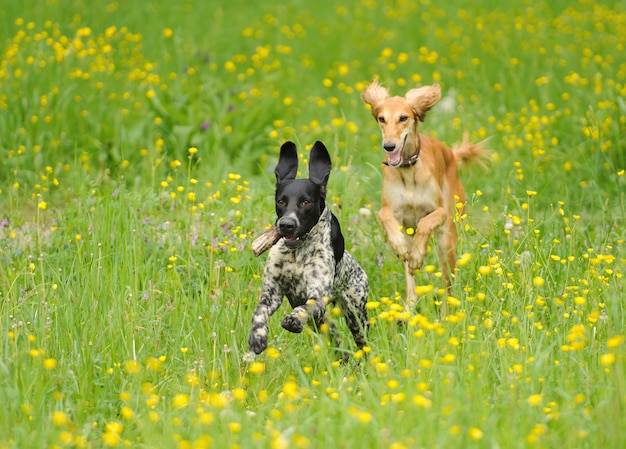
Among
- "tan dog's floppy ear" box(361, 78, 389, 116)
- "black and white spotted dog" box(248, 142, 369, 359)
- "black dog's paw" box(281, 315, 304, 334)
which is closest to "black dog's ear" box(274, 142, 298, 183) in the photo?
"black and white spotted dog" box(248, 142, 369, 359)

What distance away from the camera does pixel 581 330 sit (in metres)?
4.01

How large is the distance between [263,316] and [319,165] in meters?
0.92

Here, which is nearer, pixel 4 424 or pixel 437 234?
pixel 4 424

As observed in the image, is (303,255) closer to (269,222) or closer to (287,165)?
(287,165)

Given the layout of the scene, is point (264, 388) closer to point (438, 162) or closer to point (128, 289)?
point (128, 289)

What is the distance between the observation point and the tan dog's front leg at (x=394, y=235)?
231 inches

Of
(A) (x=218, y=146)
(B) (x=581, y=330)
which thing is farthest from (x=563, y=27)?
(B) (x=581, y=330)

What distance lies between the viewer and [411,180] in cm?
632

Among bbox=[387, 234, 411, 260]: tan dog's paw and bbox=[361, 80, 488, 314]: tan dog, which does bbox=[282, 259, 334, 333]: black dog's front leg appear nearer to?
bbox=[387, 234, 411, 260]: tan dog's paw

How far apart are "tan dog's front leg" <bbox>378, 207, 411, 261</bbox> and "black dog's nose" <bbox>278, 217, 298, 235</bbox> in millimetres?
1294

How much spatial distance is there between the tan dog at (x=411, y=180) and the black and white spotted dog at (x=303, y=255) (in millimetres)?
938

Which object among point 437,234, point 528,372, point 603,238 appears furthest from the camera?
point 437,234

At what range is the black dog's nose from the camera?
15.5 feet

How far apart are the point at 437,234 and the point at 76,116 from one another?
3.57 meters
